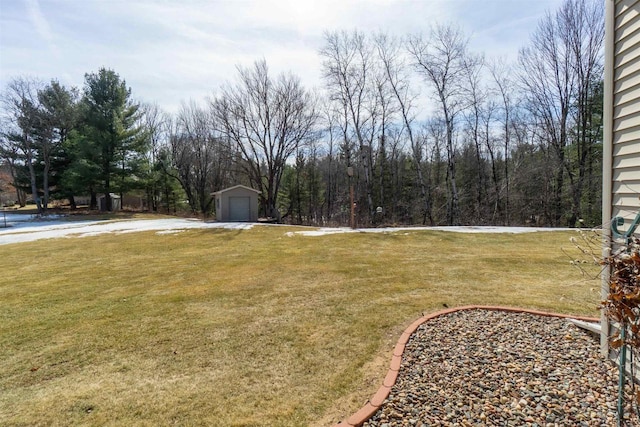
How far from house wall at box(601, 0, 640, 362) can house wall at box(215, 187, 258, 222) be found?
52.3 ft

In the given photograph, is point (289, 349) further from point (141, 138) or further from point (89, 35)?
point (141, 138)

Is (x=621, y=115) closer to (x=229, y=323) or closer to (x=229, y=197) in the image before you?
(x=229, y=323)

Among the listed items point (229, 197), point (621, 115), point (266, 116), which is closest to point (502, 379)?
point (621, 115)

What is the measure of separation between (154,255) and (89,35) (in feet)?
17.6

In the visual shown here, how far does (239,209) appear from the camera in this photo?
1695cm

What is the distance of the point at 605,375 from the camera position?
6.94ft

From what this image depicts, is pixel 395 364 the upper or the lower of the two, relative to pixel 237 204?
lower

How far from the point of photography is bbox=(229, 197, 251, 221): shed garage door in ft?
55.4

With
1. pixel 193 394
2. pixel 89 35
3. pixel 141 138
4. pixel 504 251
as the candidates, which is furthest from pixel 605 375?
pixel 141 138

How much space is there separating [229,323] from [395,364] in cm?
187

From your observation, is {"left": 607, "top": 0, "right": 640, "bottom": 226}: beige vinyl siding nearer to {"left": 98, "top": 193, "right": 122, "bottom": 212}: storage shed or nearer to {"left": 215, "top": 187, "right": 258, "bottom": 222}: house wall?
{"left": 215, "top": 187, "right": 258, "bottom": 222}: house wall

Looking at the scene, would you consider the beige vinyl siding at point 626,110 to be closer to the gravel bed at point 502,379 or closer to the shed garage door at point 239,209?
the gravel bed at point 502,379

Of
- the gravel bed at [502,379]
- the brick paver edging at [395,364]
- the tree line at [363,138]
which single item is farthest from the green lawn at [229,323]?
the tree line at [363,138]

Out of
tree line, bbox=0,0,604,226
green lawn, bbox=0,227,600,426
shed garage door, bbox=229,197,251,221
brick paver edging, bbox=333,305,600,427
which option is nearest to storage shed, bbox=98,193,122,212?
tree line, bbox=0,0,604,226
